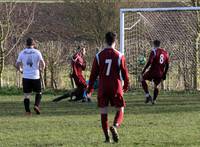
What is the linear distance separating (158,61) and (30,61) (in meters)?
4.26

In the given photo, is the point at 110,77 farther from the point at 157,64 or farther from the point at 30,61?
the point at 157,64

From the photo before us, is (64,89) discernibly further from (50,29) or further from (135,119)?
(50,29)

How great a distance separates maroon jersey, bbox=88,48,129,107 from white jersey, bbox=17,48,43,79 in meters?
4.31

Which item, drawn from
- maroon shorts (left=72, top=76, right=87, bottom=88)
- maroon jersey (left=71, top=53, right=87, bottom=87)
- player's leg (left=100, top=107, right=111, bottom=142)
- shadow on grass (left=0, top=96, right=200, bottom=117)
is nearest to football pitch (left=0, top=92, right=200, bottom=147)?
shadow on grass (left=0, top=96, right=200, bottom=117)

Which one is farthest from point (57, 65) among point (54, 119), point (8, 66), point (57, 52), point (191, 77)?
point (54, 119)

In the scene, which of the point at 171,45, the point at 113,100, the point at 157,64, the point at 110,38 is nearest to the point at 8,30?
the point at 171,45

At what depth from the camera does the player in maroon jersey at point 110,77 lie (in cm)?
1112

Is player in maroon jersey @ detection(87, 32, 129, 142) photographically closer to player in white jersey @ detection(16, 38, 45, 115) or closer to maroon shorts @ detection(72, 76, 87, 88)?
player in white jersey @ detection(16, 38, 45, 115)

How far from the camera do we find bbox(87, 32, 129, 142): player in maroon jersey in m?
11.1

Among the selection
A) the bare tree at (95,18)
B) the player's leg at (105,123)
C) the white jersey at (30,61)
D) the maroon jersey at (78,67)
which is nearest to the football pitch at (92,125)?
the player's leg at (105,123)

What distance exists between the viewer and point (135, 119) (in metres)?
14.9

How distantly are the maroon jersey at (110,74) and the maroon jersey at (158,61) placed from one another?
684 cm

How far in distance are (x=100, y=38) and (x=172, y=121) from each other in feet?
55.5

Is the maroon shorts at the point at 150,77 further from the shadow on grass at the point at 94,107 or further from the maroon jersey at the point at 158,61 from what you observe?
the shadow on grass at the point at 94,107
